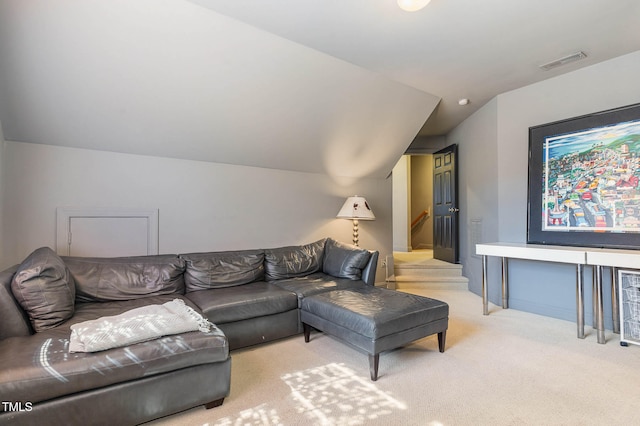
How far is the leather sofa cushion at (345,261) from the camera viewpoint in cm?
347

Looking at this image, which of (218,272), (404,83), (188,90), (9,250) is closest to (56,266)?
(9,250)

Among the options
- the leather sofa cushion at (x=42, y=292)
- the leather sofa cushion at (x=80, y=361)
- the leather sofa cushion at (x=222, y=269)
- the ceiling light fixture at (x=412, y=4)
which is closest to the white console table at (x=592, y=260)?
the ceiling light fixture at (x=412, y=4)

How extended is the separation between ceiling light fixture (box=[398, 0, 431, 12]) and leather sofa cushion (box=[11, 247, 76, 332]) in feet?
9.47

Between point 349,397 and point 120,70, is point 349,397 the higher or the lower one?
the lower one

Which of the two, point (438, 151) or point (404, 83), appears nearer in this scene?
point (404, 83)

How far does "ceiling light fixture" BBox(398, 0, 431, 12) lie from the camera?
208 centimetres

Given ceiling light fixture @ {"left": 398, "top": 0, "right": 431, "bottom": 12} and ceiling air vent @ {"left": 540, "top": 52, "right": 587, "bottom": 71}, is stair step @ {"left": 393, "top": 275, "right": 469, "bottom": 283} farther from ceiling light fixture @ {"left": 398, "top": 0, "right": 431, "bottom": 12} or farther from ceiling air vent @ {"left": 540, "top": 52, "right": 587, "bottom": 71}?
ceiling light fixture @ {"left": 398, "top": 0, "right": 431, "bottom": 12}

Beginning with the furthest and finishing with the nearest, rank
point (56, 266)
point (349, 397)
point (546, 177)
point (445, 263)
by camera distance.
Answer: point (445, 263) → point (546, 177) → point (56, 266) → point (349, 397)

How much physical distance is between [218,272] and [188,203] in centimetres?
87

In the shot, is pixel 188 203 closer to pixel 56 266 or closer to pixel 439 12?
pixel 56 266

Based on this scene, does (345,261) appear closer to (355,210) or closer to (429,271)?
(355,210)

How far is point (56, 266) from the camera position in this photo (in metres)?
2.10

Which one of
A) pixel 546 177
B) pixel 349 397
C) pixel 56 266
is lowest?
pixel 349 397

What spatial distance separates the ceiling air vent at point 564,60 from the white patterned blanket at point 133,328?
3.98m
